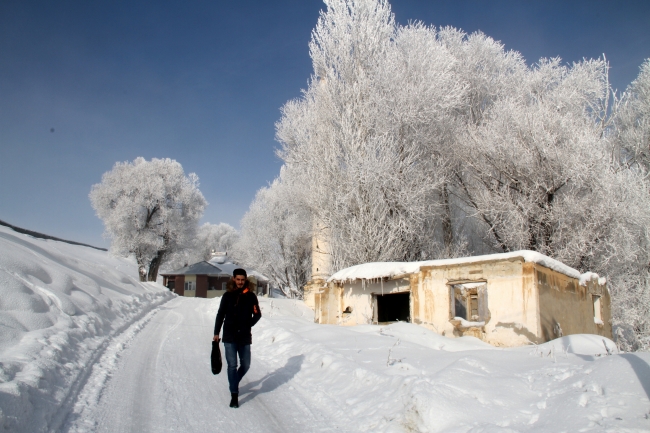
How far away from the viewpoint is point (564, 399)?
178 inches

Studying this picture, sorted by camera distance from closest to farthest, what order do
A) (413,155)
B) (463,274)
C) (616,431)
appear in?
(616,431)
(463,274)
(413,155)

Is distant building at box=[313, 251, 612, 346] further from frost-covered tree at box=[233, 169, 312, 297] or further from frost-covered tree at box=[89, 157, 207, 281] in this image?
frost-covered tree at box=[89, 157, 207, 281]

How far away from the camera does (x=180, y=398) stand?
17.4 ft

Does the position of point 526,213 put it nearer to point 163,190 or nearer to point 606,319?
point 606,319

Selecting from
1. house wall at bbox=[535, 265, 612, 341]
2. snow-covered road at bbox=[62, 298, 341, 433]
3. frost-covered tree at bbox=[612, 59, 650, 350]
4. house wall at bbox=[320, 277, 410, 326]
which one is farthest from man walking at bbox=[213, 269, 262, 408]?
frost-covered tree at bbox=[612, 59, 650, 350]

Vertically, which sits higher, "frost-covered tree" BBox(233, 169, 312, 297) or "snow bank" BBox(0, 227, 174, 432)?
"frost-covered tree" BBox(233, 169, 312, 297)

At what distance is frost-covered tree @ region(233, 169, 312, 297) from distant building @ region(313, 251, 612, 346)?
21346mm

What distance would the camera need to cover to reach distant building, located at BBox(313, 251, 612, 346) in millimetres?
10797

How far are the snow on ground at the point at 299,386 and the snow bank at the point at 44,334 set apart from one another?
25mm

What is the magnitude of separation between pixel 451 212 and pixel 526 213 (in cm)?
448

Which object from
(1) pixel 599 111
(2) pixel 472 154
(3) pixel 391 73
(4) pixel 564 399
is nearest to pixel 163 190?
(3) pixel 391 73

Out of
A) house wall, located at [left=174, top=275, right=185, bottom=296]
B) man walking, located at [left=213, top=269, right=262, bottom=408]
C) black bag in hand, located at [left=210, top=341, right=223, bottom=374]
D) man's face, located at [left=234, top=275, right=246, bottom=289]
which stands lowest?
house wall, located at [left=174, top=275, right=185, bottom=296]

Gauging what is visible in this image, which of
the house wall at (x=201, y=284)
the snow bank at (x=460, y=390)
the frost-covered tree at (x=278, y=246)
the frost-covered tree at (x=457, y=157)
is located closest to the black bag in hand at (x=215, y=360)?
the snow bank at (x=460, y=390)

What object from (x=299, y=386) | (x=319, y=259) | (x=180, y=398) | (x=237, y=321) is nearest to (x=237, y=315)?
(x=237, y=321)
